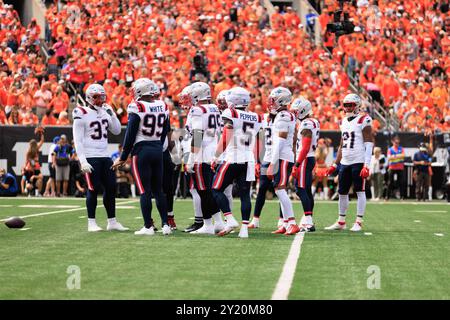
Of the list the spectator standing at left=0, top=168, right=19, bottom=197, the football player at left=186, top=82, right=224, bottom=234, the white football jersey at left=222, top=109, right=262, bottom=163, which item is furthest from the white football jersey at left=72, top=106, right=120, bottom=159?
the spectator standing at left=0, top=168, right=19, bottom=197

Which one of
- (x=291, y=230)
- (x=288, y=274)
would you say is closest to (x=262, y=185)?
(x=291, y=230)

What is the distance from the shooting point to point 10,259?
1022 centimetres

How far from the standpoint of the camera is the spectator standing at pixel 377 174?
26531 mm

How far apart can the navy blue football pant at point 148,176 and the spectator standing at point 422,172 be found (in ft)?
47.4

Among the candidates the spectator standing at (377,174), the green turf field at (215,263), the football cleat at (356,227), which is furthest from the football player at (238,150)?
the spectator standing at (377,174)

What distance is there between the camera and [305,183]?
14.6m

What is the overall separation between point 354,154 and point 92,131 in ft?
12.4

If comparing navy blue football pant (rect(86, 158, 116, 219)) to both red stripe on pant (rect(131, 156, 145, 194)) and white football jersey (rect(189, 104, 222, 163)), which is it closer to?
red stripe on pant (rect(131, 156, 145, 194))

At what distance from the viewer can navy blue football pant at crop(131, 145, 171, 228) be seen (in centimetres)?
1302

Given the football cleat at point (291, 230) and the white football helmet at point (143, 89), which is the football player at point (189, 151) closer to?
the white football helmet at point (143, 89)

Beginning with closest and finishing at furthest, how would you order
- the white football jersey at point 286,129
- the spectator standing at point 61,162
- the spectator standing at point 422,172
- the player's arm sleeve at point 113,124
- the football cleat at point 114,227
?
the white football jersey at point 286,129 → the football cleat at point 114,227 → the player's arm sleeve at point 113,124 → the spectator standing at point 61,162 → the spectator standing at point 422,172

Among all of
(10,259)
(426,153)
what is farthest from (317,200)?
(10,259)

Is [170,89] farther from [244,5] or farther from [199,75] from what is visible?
[244,5]
